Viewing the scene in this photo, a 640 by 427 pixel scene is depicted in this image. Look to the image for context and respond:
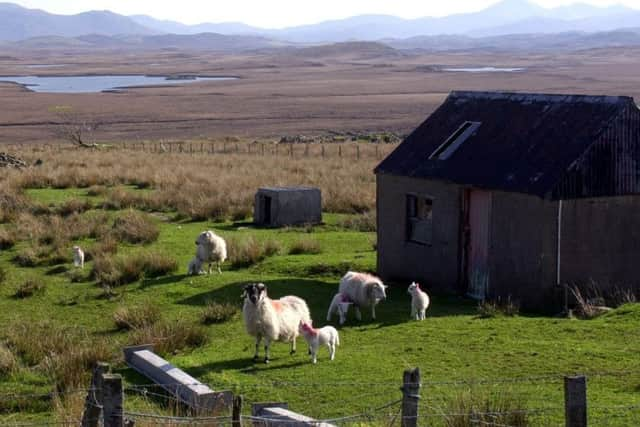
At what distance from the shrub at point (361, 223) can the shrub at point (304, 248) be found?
3.72 m

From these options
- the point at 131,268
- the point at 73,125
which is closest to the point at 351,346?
the point at 131,268

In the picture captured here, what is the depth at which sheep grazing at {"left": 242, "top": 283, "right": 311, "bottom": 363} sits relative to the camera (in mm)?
15219

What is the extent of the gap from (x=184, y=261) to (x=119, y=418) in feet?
52.2

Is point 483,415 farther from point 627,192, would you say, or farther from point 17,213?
point 17,213

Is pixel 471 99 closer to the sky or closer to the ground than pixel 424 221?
closer to the sky

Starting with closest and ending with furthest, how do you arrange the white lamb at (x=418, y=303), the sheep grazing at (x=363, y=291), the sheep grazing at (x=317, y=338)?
the sheep grazing at (x=317, y=338)
the white lamb at (x=418, y=303)
the sheep grazing at (x=363, y=291)

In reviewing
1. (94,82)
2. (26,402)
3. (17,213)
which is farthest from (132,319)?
(94,82)

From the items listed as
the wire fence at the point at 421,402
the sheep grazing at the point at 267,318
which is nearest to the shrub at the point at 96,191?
the sheep grazing at the point at 267,318

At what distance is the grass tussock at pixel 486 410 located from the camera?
10.3m

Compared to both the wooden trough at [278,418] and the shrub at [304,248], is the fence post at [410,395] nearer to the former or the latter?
the wooden trough at [278,418]

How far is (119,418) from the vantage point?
8.44 m

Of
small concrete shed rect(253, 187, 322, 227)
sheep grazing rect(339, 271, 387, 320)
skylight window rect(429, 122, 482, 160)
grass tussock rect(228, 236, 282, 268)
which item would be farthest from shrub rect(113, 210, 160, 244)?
sheep grazing rect(339, 271, 387, 320)

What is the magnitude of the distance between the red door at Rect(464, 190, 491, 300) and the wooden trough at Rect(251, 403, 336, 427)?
9.23 m

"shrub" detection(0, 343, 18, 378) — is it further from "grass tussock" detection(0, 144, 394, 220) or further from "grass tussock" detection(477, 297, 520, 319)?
"grass tussock" detection(0, 144, 394, 220)
